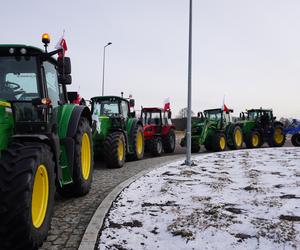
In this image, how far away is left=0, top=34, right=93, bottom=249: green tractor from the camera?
11.7ft

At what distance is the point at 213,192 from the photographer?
6.84m

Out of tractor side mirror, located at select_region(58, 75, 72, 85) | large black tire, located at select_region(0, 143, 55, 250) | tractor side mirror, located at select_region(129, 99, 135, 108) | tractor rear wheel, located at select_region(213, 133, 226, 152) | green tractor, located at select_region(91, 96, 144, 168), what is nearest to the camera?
large black tire, located at select_region(0, 143, 55, 250)

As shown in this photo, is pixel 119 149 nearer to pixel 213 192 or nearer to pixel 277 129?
pixel 213 192

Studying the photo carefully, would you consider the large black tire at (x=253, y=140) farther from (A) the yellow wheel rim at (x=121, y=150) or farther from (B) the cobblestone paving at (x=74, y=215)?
(B) the cobblestone paving at (x=74, y=215)

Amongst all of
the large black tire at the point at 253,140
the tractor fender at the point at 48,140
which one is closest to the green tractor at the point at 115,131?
the tractor fender at the point at 48,140

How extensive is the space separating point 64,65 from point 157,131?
1045cm

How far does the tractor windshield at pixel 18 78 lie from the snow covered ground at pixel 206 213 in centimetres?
208

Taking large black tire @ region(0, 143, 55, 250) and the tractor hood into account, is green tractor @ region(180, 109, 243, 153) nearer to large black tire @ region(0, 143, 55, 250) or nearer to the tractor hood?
the tractor hood

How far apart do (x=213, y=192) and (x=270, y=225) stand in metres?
2.05

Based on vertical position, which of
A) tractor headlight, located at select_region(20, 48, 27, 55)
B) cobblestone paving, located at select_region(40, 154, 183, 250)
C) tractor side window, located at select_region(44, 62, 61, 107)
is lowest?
cobblestone paving, located at select_region(40, 154, 183, 250)

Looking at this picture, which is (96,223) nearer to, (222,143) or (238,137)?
(222,143)

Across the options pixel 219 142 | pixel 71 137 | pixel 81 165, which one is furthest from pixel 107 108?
pixel 71 137

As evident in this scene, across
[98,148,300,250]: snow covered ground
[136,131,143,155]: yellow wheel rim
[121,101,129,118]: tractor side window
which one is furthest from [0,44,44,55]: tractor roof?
[136,131,143,155]: yellow wheel rim

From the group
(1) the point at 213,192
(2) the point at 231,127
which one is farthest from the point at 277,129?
(1) the point at 213,192
